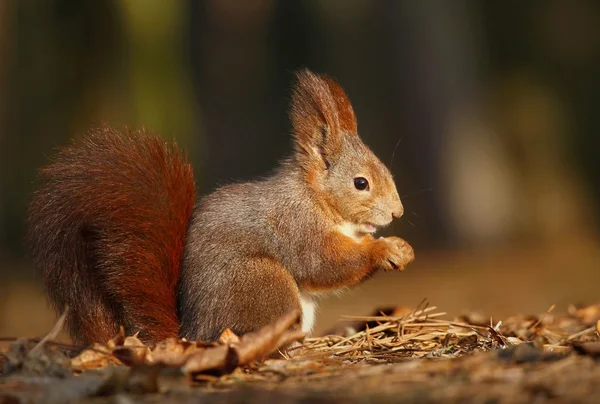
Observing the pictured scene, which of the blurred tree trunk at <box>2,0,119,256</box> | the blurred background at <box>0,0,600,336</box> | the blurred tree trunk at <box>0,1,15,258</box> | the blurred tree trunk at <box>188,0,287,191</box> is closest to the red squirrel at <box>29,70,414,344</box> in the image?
the blurred background at <box>0,0,600,336</box>

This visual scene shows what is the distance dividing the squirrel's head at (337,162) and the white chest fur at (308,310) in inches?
13.5

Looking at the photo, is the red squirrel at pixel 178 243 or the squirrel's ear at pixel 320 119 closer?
the red squirrel at pixel 178 243

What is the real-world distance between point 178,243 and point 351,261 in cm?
65

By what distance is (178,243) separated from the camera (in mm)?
3533

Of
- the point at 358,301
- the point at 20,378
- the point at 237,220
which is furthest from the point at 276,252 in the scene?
the point at 358,301

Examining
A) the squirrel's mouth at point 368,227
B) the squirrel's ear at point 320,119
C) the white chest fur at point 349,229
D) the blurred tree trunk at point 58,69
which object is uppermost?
the blurred tree trunk at point 58,69

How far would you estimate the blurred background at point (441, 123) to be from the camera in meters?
8.51

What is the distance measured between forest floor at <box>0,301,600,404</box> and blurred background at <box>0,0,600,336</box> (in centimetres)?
370

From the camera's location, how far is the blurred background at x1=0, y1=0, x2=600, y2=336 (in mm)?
8508

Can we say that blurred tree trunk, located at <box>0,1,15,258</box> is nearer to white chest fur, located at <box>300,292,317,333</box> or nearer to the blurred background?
the blurred background

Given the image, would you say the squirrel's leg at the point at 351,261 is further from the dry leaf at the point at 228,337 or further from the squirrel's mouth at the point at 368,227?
the dry leaf at the point at 228,337

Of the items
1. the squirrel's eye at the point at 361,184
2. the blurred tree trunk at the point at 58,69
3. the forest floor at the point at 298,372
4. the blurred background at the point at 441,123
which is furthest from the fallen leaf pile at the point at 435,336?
the blurred tree trunk at the point at 58,69

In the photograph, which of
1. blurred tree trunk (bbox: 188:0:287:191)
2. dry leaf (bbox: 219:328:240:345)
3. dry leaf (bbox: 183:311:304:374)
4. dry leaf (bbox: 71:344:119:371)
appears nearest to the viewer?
dry leaf (bbox: 183:311:304:374)

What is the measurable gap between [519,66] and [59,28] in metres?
6.63
